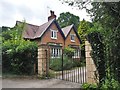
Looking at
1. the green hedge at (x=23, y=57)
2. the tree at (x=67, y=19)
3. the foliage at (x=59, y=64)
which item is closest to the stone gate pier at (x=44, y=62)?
the green hedge at (x=23, y=57)

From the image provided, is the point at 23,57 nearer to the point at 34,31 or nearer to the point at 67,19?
the point at 34,31

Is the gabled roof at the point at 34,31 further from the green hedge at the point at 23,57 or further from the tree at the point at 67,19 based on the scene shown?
the tree at the point at 67,19

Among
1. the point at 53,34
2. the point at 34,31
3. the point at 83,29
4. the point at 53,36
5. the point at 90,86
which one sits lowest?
the point at 90,86

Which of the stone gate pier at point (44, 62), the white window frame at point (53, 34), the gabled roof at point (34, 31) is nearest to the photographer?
the stone gate pier at point (44, 62)

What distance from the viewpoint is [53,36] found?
2791cm

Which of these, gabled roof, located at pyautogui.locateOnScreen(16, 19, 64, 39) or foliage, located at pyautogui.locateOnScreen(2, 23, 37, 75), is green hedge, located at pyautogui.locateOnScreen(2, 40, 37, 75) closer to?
foliage, located at pyautogui.locateOnScreen(2, 23, 37, 75)

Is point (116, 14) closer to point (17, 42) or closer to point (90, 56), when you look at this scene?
point (90, 56)

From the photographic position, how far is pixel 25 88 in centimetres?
805

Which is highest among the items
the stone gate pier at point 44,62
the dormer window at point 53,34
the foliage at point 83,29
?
the dormer window at point 53,34

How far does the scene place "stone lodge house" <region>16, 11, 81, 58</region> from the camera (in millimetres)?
26219

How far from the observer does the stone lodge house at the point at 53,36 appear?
1032 inches

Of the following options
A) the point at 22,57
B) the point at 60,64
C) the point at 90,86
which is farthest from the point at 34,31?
the point at 90,86

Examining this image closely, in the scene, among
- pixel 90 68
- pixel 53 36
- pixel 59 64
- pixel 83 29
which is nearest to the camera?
pixel 90 68

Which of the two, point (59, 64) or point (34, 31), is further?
point (34, 31)
